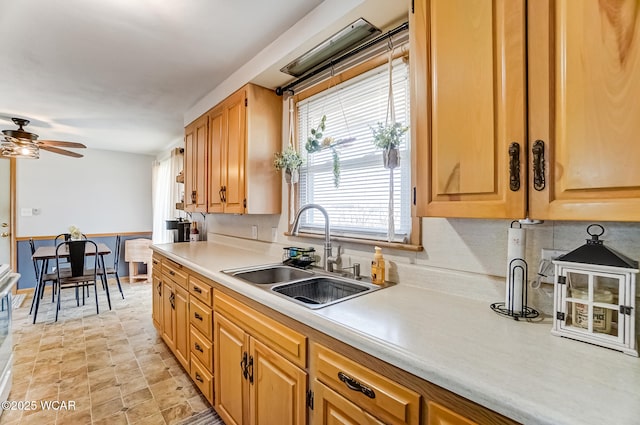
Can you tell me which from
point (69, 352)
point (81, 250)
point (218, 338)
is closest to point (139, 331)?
point (69, 352)

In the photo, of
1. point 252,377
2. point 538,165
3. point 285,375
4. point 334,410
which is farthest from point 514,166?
point 252,377

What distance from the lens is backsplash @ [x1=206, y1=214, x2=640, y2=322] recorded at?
96 cm

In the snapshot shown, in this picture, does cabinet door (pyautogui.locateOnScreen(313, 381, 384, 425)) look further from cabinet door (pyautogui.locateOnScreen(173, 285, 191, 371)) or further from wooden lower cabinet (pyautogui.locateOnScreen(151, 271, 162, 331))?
wooden lower cabinet (pyautogui.locateOnScreen(151, 271, 162, 331))

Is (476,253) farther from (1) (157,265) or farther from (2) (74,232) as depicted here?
(2) (74,232)

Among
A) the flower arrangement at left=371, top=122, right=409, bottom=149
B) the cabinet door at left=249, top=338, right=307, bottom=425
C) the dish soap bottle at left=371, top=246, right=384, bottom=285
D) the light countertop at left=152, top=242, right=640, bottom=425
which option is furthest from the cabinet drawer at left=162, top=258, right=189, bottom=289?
the flower arrangement at left=371, top=122, right=409, bottom=149

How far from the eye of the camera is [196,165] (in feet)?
9.98

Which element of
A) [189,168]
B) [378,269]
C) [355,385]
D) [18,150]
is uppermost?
[18,150]

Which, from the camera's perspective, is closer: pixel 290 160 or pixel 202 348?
pixel 202 348

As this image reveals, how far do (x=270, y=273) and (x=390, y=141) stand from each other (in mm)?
1112

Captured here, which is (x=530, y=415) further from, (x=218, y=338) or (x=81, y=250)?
(x=81, y=250)

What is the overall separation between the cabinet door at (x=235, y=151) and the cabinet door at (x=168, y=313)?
80 centimetres

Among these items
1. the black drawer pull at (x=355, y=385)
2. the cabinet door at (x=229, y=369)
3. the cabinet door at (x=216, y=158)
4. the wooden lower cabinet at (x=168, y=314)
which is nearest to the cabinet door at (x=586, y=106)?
the black drawer pull at (x=355, y=385)

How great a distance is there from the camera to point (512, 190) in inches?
34.1

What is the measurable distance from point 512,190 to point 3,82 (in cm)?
373
